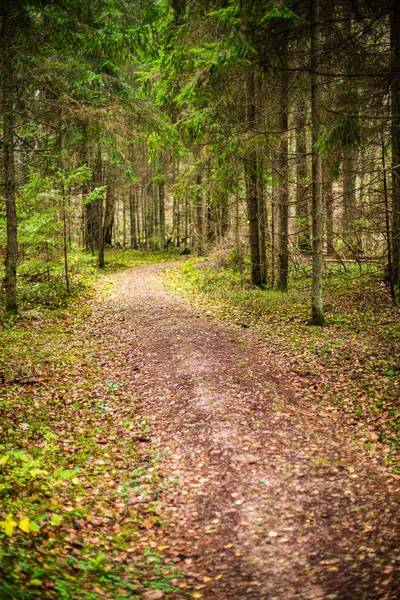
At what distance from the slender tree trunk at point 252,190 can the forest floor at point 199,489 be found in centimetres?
615

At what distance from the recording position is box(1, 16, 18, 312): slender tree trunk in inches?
385

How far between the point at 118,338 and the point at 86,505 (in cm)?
651

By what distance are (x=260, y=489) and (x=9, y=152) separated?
1073cm

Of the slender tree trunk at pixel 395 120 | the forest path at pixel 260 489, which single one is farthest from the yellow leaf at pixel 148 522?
the slender tree trunk at pixel 395 120

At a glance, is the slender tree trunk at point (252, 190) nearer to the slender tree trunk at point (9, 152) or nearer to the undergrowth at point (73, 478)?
the slender tree trunk at point (9, 152)

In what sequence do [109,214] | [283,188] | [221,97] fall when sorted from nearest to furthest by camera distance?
[221,97] → [283,188] → [109,214]

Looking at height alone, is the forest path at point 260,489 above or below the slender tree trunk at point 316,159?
below

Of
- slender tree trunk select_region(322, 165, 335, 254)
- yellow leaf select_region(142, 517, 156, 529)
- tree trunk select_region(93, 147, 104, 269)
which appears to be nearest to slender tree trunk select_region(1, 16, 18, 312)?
yellow leaf select_region(142, 517, 156, 529)

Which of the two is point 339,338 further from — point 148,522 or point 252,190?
point 148,522

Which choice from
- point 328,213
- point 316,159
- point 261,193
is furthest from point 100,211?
point 316,159

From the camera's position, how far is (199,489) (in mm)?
5098

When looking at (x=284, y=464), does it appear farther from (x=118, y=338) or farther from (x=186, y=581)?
(x=118, y=338)

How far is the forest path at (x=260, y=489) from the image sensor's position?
3721mm

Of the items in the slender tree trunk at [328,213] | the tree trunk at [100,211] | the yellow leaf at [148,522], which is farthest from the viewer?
Result: the tree trunk at [100,211]
